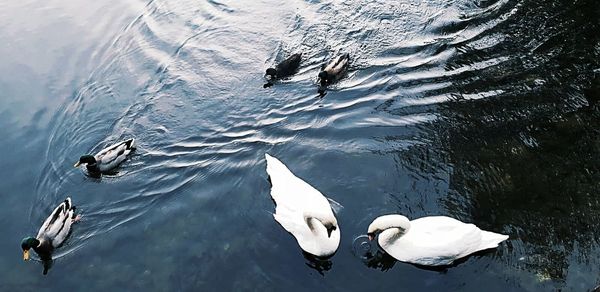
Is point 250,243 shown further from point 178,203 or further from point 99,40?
point 99,40

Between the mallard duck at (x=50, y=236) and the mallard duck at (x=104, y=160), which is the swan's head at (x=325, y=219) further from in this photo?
the mallard duck at (x=104, y=160)

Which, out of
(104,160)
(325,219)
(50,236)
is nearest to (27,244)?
(50,236)

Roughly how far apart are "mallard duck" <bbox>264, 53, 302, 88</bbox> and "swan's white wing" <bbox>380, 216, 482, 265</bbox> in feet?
16.8

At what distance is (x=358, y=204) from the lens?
29.5ft

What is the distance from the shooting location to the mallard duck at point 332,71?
11695 mm

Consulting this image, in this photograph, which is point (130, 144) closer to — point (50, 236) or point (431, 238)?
point (50, 236)

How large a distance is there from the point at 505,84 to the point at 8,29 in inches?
483

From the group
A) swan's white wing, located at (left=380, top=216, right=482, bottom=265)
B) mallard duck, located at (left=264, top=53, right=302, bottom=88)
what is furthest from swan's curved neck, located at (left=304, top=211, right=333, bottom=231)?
mallard duck, located at (left=264, top=53, right=302, bottom=88)

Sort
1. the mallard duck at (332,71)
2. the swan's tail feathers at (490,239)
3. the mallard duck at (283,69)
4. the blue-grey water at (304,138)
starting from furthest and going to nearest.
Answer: the mallard duck at (283,69), the mallard duck at (332,71), the blue-grey water at (304,138), the swan's tail feathers at (490,239)

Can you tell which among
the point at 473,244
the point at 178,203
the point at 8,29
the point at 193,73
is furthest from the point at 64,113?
the point at 473,244

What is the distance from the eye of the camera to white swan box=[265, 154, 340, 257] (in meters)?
8.06

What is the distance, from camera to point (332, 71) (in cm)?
1175

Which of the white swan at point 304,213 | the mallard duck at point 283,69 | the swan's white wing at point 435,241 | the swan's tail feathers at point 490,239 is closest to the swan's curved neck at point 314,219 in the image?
the white swan at point 304,213

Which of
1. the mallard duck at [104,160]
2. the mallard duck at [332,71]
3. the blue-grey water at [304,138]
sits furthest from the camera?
the mallard duck at [332,71]
